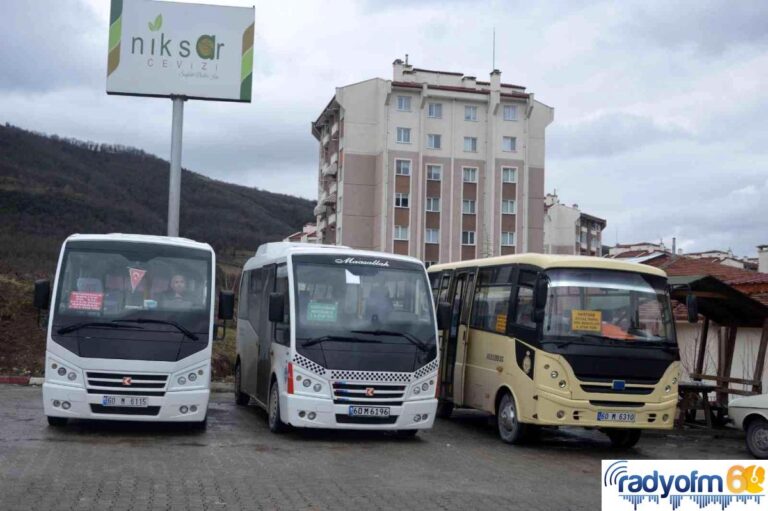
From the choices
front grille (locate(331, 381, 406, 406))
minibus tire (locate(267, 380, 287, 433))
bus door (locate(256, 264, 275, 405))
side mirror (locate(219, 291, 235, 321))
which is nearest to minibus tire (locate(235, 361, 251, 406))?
bus door (locate(256, 264, 275, 405))

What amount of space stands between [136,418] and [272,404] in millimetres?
2123

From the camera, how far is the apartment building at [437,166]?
65312 mm

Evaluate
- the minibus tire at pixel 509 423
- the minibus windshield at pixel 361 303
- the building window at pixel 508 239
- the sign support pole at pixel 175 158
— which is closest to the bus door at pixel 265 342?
the minibus windshield at pixel 361 303

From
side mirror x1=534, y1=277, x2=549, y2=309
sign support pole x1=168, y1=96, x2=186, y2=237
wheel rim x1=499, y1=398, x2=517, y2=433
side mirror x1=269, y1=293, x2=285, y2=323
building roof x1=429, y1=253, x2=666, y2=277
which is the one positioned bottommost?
wheel rim x1=499, y1=398, x2=517, y2=433

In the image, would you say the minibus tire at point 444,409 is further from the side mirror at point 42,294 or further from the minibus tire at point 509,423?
the side mirror at point 42,294

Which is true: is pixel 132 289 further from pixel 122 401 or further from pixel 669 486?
pixel 669 486

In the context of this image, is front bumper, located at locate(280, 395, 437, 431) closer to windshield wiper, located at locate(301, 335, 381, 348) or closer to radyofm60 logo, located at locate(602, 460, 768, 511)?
windshield wiper, located at locate(301, 335, 381, 348)

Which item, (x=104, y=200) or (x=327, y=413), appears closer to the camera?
(x=327, y=413)

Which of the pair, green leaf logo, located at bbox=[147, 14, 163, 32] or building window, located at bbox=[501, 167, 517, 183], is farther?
building window, located at bbox=[501, 167, 517, 183]

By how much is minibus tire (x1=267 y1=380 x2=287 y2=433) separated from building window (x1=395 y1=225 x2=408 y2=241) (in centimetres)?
5168

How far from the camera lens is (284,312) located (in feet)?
43.5

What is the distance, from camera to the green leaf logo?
25219 mm

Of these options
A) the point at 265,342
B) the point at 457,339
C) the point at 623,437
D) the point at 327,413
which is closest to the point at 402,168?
the point at 457,339

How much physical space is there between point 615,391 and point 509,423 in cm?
176
